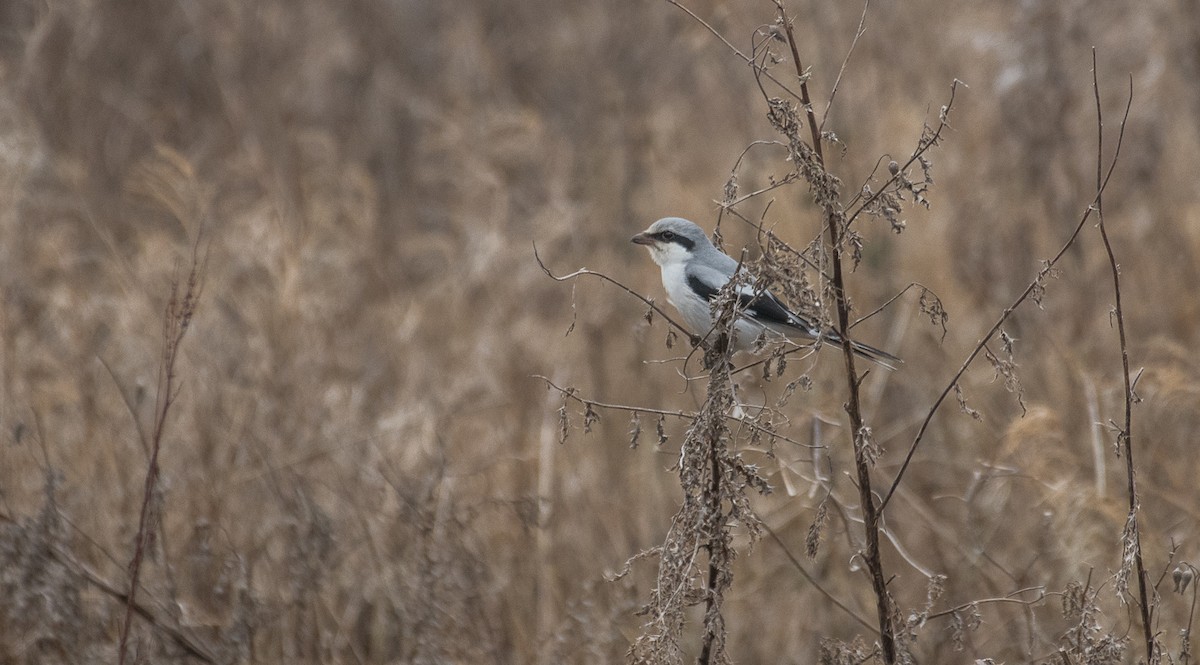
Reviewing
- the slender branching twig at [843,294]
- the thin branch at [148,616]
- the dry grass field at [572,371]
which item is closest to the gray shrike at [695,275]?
the dry grass field at [572,371]

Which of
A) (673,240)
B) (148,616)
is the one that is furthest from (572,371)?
(148,616)

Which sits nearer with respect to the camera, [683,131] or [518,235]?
[518,235]

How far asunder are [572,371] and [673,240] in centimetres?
291

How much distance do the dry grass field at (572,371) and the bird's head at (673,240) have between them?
34 cm

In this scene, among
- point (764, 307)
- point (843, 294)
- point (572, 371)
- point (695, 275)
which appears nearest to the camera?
point (843, 294)

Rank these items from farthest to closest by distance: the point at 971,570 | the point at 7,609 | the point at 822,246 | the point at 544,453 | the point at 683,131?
the point at 683,131 → the point at 544,453 → the point at 971,570 → the point at 7,609 → the point at 822,246

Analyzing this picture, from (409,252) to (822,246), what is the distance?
7068mm

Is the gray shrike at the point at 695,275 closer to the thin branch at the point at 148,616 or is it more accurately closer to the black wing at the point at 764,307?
the black wing at the point at 764,307

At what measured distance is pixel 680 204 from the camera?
303 inches

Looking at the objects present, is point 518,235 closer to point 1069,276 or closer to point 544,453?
point 544,453

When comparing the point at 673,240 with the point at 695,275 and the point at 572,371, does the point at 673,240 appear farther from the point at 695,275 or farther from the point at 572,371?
the point at 572,371

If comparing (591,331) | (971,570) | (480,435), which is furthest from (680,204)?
(971,570)

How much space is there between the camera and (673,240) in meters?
4.33

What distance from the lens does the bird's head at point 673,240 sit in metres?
4.24
